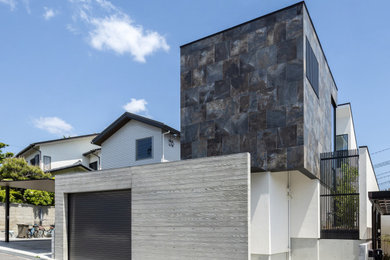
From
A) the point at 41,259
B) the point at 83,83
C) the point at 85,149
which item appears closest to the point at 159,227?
the point at 41,259

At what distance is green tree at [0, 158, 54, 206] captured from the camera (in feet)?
88.8

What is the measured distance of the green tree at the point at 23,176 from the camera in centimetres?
2706

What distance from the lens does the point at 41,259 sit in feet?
49.0

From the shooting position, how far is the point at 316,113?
1445 cm

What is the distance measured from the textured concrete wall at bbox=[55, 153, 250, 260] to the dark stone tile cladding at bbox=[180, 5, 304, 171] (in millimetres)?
1509

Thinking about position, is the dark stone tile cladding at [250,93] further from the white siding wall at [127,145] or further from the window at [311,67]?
the white siding wall at [127,145]

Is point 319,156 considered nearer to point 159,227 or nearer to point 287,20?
point 287,20

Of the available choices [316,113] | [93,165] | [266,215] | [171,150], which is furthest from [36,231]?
[316,113]

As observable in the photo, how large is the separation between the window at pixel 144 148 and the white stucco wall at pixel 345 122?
9483mm

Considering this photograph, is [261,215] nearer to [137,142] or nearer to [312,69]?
[312,69]

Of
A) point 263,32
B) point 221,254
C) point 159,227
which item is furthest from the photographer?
point 263,32

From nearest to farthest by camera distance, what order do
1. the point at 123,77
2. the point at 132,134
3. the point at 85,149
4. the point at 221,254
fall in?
the point at 221,254, the point at 123,77, the point at 132,134, the point at 85,149

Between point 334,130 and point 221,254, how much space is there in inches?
427

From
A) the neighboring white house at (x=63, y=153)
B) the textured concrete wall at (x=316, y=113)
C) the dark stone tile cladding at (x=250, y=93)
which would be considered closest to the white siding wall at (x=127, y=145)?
the dark stone tile cladding at (x=250, y=93)
